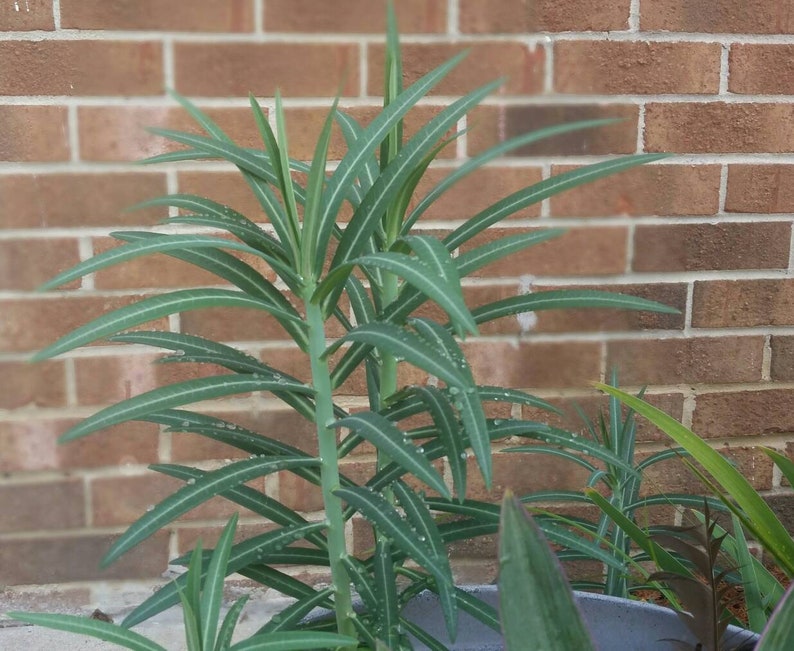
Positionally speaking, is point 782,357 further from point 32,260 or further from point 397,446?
point 32,260

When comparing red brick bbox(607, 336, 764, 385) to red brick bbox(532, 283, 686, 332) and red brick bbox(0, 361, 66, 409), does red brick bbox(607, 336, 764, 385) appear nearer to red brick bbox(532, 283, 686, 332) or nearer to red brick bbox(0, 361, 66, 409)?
red brick bbox(532, 283, 686, 332)

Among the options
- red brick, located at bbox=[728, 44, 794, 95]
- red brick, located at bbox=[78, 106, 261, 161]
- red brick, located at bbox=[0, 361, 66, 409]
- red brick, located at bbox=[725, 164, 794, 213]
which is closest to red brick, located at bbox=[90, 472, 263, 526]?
red brick, located at bbox=[0, 361, 66, 409]

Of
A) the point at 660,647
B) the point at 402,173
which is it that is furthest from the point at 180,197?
the point at 660,647

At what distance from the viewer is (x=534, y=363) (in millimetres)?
1448

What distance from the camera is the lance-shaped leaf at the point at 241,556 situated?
754mm

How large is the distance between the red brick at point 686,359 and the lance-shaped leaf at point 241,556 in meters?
0.85

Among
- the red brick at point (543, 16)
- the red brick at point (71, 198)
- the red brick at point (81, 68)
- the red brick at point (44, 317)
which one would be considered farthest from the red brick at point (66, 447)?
the red brick at point (543, 16)

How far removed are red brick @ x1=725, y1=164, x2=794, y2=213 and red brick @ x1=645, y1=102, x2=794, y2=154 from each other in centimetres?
3

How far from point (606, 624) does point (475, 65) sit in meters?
0.89

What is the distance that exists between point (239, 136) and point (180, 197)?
1.84 feet

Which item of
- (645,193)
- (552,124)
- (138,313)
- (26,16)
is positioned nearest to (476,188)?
(552,124)

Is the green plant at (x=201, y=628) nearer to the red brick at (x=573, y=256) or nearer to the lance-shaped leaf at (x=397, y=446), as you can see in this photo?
the lance-shaped leaf at (x=397, y=446)

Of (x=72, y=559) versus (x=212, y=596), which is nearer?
(x=212, y=596)

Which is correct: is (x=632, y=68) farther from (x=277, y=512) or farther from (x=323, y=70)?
(x=277, y=512)
